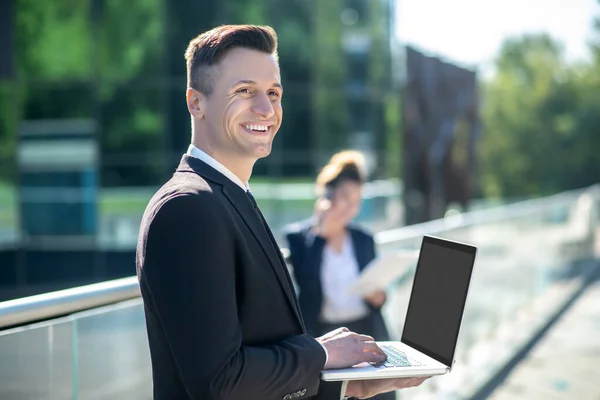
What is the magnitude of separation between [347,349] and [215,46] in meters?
0.84

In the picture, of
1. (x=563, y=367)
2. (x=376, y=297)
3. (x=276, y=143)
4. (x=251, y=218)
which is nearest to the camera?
(x=251, y=218)

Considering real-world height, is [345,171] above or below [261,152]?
below

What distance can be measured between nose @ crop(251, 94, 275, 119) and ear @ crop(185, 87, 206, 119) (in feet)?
0.43

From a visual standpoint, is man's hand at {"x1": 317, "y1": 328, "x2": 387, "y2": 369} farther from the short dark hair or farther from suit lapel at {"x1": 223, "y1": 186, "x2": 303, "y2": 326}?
the short dark hair

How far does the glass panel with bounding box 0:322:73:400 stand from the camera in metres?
2.79

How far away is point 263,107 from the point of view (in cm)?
203

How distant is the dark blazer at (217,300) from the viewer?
172 cm

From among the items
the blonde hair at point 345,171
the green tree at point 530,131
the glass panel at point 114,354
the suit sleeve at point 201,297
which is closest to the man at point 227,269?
the suit sleeve at point 201,297

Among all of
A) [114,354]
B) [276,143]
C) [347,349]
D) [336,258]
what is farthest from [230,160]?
[276,143]

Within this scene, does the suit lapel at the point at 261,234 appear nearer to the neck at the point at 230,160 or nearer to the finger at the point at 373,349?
the neck at the point at 230,160

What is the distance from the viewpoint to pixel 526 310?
33.0ft

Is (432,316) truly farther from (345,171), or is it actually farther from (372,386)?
(345,171)

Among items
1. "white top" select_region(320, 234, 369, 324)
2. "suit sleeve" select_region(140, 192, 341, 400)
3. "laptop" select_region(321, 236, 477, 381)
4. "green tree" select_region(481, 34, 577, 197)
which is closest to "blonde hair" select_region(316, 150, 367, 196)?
"white top" select_region(320, 234, 369, 324)

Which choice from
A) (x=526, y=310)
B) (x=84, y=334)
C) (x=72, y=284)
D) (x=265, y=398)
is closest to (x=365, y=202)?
→ (x=72, y=284)
